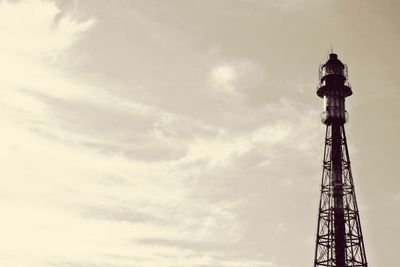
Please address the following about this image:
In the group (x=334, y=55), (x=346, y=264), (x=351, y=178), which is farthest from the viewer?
(x=334, y=55)

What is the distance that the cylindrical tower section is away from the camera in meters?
71.8

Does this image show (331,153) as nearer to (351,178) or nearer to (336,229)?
(351,178)

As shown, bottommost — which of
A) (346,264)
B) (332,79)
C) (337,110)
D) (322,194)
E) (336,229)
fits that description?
(346,264)

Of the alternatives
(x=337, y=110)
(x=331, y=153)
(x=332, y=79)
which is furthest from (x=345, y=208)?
(x=332, y=79)

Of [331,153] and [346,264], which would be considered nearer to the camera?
[346,264]

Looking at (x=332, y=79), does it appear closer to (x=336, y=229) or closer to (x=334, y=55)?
(x=334, y=55)

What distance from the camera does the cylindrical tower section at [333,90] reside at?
235 ft

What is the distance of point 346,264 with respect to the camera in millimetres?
65438

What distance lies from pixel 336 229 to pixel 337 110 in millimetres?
16070

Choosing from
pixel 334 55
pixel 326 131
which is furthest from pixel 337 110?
pixel 334 55

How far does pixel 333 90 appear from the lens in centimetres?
7281

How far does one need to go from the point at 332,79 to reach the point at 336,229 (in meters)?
20.7

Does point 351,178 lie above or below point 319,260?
above

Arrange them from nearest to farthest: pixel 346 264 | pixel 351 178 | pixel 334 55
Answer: pixel 346 264, pixel 351 178, pixel 334 55
